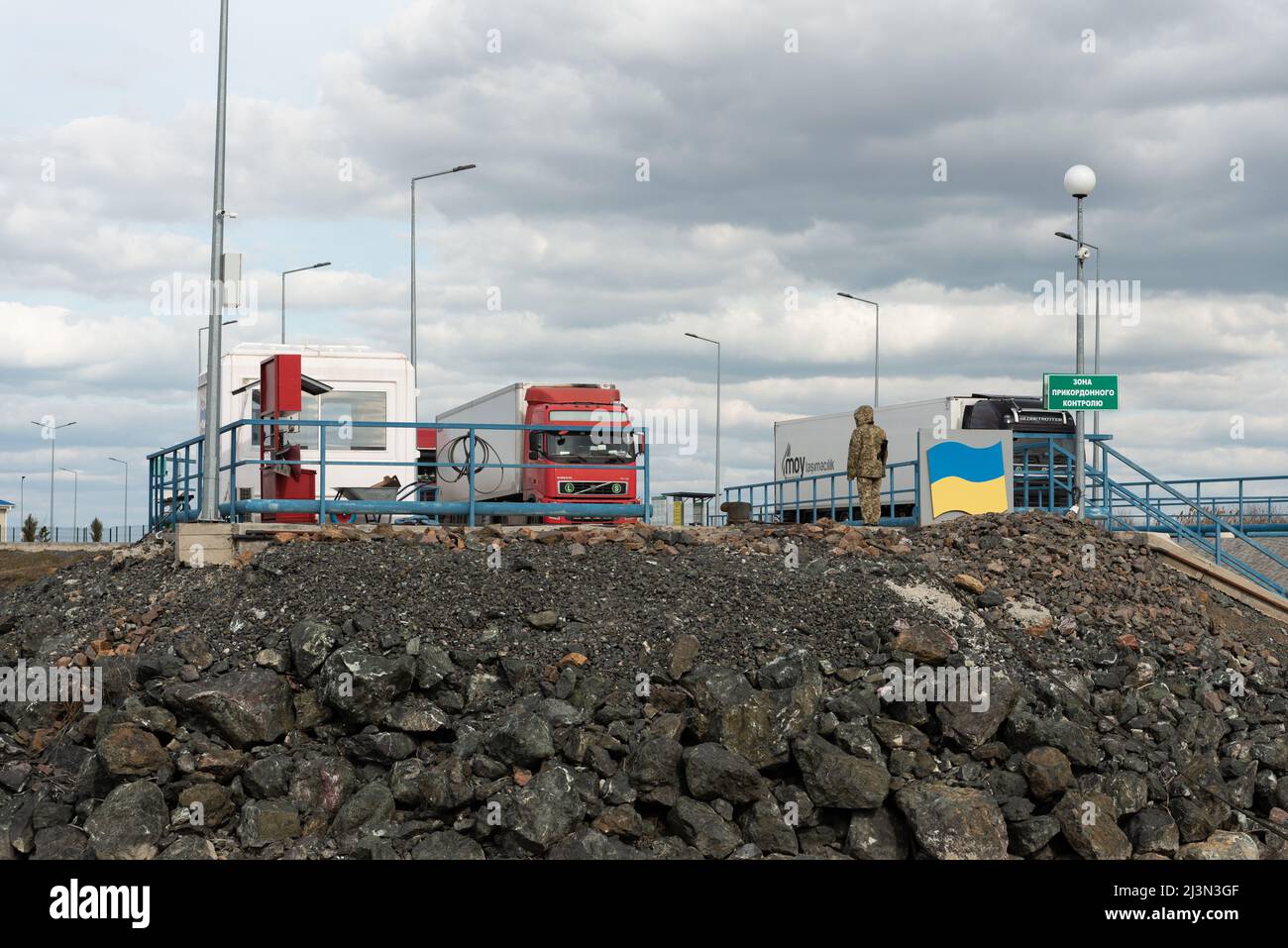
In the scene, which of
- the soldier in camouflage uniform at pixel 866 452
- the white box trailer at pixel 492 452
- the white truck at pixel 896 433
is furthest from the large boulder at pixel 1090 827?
the white box trailer at pixel 492 452

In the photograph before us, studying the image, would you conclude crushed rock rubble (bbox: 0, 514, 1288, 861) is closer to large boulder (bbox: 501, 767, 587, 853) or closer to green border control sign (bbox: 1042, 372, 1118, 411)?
large boulder (bbox: 501, 767, 587, 853)

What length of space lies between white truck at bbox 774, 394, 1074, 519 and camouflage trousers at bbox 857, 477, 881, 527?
275 centimetres

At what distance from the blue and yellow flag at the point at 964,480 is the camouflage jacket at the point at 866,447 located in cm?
112

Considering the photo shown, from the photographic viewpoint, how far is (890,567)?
16.4 m

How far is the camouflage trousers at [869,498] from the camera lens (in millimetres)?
21594

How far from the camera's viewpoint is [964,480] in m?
22.0

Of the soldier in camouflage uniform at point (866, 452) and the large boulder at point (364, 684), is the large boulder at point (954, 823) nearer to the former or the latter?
the large boulder at point (364, 684)

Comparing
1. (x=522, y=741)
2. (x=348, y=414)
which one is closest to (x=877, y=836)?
(x=522, y=741)

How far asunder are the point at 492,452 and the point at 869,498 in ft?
32.0

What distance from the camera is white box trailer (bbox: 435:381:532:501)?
26.2m

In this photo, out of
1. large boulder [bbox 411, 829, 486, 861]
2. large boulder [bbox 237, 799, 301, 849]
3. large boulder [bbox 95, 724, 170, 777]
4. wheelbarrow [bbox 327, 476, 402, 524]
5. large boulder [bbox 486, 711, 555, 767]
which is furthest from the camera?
wheelbarrow [bbox 327, 476, 402, 524]

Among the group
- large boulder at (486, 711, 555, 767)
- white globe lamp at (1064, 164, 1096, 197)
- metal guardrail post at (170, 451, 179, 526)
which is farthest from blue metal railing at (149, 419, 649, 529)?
white globe lamp at (1064, 164, 1096, 197)

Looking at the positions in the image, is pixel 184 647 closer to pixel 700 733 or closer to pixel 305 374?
pixel 700 733
